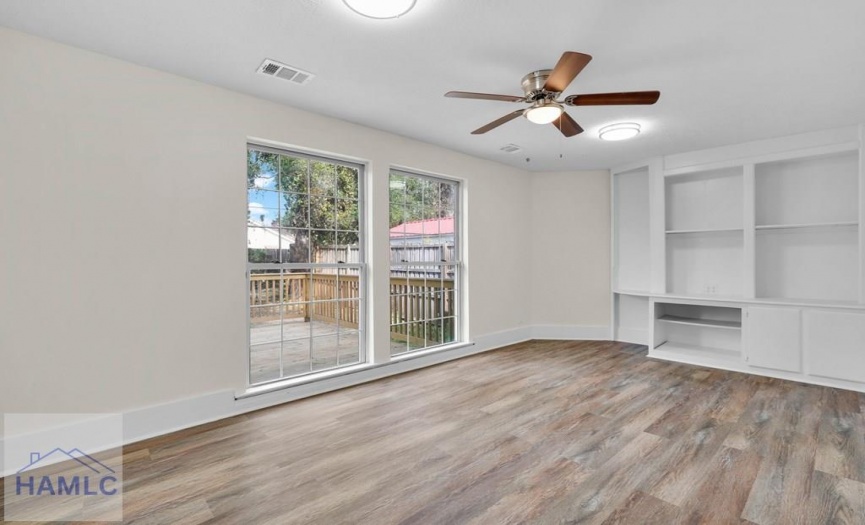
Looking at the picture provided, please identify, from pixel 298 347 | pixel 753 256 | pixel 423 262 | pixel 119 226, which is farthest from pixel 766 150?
pixel 119 226

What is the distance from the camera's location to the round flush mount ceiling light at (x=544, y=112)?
8.85ft

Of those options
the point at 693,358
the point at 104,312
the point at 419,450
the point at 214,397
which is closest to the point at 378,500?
A: the point at 419,450

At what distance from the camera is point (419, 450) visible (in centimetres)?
255

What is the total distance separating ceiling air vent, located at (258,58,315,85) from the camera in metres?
2.71

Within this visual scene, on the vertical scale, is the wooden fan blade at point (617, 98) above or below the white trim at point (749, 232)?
above

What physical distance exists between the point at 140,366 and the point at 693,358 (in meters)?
5.54

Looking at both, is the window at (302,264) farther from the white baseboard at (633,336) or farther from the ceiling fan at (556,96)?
the white baseboard at (633,336)

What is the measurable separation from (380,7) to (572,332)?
524 centimetres

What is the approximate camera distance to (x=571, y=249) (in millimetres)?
6027

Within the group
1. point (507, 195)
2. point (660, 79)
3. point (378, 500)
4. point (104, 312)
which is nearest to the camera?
point (378, 500)

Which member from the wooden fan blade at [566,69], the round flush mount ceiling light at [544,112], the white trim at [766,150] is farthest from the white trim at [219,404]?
the white trim at [766,150]

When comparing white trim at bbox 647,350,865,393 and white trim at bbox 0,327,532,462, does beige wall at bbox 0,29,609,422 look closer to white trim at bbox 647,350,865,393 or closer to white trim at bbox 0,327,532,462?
white trim at bbox 0,327,532,462

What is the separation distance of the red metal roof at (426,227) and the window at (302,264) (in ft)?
1.83

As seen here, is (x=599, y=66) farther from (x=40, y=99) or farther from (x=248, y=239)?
(x=40, y=99)
